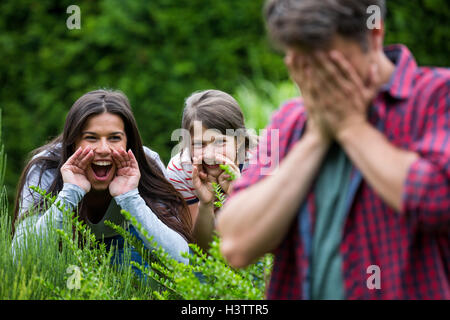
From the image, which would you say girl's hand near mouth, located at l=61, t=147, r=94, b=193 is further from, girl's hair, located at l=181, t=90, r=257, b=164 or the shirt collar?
the shirt collar

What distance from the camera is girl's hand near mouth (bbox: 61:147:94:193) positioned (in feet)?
11.0

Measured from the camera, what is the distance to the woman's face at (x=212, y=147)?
11.8 ft

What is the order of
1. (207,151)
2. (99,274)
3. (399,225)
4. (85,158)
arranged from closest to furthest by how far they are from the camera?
(399,225)
(99,274)
(85,158)
(207,151)

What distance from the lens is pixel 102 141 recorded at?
11.4 ft

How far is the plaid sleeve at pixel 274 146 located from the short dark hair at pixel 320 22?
28cm

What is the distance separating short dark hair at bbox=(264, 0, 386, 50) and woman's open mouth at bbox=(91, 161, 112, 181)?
209 cm

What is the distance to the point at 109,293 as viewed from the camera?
2.62 m

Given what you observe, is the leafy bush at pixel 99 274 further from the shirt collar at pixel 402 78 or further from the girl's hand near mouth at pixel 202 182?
the shirt collar at pixel 402 78

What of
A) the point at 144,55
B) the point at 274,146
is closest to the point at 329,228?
the point at 274,146

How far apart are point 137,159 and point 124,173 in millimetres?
243

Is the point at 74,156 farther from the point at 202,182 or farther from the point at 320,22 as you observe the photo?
the point at 320,22

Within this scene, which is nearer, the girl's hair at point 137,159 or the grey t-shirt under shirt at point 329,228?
the grey t-shirt under shirt at point 329,228

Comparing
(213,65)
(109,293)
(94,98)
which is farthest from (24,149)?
(109,293)

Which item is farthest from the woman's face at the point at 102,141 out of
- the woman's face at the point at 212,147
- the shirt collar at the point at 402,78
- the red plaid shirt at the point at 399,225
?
the shirt collar at the point at 402,78
